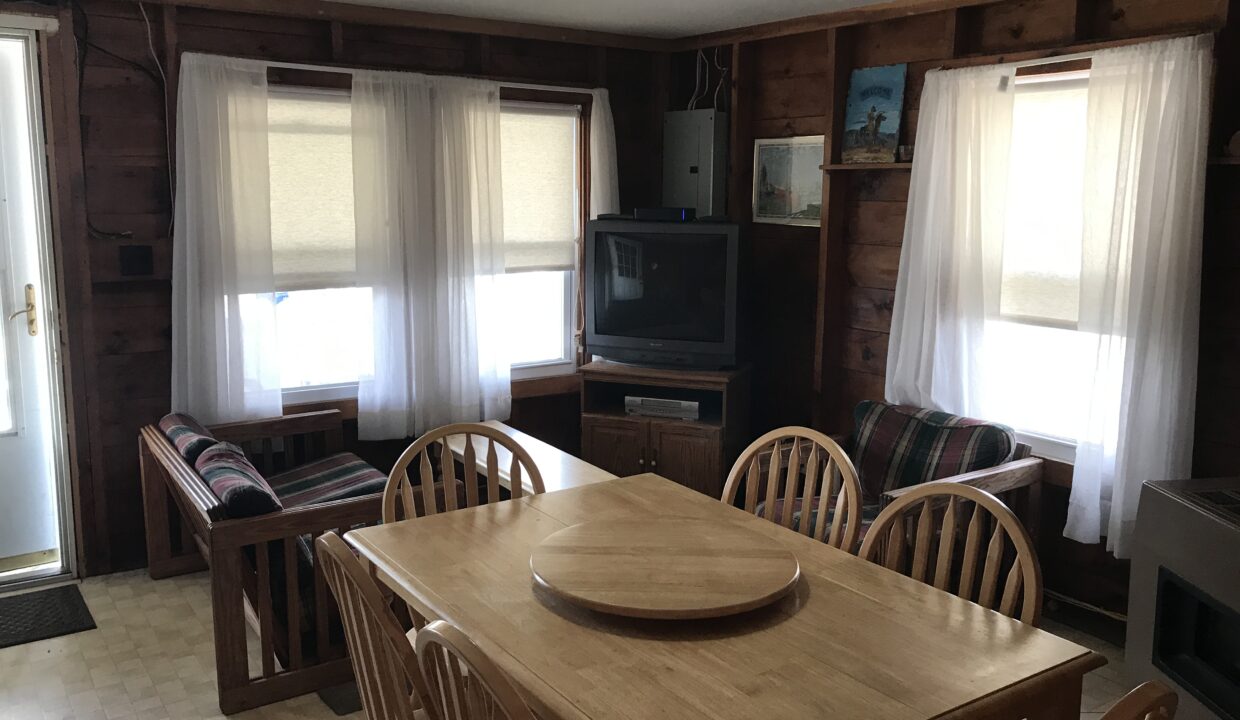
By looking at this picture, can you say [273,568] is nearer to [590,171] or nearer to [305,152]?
[305,152]

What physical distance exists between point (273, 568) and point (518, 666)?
62.5 inches

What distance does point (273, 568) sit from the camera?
3.11 m

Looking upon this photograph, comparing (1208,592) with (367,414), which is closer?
(1208,592)

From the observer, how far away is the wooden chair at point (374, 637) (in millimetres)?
1743

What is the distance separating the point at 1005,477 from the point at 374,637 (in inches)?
94.6

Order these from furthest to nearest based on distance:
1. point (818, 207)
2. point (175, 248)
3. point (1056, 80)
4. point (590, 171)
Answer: point (590, 171) < point (818, 207) < point (175, 248) < point (1056, 80)

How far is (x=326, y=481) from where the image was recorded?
3.95m

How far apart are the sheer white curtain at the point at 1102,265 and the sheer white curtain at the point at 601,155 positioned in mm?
1511

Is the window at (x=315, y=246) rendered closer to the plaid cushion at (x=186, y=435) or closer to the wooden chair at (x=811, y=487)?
the plaid cushion at (x=186, y=435)

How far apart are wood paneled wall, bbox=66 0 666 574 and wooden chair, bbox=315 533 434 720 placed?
95.8 inches

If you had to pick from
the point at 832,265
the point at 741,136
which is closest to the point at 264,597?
the point at 832,265

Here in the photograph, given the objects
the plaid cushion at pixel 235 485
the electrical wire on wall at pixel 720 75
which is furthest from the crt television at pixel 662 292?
the plaid cushion at pixel 235 485

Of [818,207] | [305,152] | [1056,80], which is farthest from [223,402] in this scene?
[1056,80]

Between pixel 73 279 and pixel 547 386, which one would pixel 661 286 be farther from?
pixel 73 279
